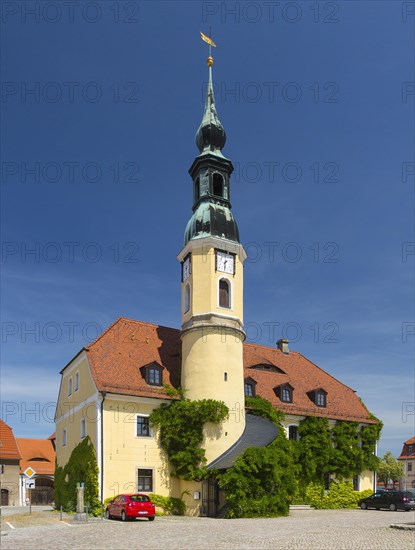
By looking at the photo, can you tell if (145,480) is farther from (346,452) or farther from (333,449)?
(346,452)

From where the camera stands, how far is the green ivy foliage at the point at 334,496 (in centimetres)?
3670

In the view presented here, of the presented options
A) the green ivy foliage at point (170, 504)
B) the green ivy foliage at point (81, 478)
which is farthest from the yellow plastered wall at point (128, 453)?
the green ivy foliage at point (81, 478)

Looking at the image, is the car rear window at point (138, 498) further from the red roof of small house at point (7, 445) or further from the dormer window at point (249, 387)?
the red roof of small house at point (7, 445)

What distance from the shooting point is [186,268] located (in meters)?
37.6

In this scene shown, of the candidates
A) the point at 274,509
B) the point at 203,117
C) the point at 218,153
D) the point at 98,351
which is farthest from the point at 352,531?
the point at 203,117

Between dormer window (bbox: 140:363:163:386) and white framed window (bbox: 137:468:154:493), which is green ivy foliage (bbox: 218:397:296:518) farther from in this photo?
dormer window (bbox: 140:363:163:386)

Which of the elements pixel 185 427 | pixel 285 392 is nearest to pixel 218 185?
pixel 285 392

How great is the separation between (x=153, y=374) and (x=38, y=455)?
3035 centimetres

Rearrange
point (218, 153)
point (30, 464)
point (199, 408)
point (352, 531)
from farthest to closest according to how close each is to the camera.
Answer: point (30, 464) < point (218, 153) < point (199, 408) < point (352, 531)

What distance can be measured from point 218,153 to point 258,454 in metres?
19.8

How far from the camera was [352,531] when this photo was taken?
21.7 metres

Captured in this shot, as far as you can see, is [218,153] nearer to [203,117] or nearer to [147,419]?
[203,117]

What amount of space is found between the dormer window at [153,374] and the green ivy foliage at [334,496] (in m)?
12.0

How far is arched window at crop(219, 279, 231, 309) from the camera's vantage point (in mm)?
36094
